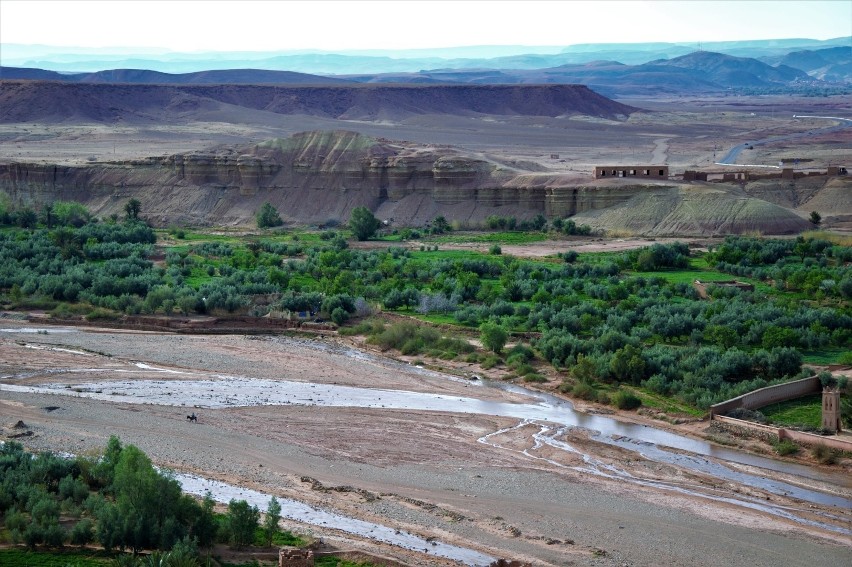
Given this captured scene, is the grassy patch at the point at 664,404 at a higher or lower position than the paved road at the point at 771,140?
lower

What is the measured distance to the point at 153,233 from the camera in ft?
229

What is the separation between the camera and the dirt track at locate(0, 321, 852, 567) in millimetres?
25453

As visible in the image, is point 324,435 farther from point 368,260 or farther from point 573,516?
point 368,260

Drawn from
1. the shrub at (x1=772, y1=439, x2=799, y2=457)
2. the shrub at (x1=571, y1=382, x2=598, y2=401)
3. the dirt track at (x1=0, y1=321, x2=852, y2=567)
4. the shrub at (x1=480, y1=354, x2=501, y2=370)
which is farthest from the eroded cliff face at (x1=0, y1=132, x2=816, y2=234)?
the shrub at (x1=772, y1=439, x2=799, y2=457)

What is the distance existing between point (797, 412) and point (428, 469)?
32.6 ft

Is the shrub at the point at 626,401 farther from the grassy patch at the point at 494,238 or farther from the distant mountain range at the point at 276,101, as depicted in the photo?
the distant mountain range at the point at 276,101

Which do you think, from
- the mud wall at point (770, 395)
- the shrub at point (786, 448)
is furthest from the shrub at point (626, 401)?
the shrub at point (786, 448)

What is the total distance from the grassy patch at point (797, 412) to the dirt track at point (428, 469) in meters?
4.18

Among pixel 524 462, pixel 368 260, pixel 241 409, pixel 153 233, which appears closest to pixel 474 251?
pixel 368 260

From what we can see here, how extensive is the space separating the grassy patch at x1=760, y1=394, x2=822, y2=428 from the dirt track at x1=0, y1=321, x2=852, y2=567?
13.7 ft

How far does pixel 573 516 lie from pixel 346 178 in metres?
54.6

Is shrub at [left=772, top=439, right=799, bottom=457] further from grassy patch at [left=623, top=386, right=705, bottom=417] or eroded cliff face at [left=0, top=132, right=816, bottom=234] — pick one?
eroded cliff face at [left=0, top=132, right=816, bottom=234]

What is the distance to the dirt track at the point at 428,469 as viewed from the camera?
25.5 meters

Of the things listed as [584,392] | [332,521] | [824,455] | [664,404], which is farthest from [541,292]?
[332,521]
